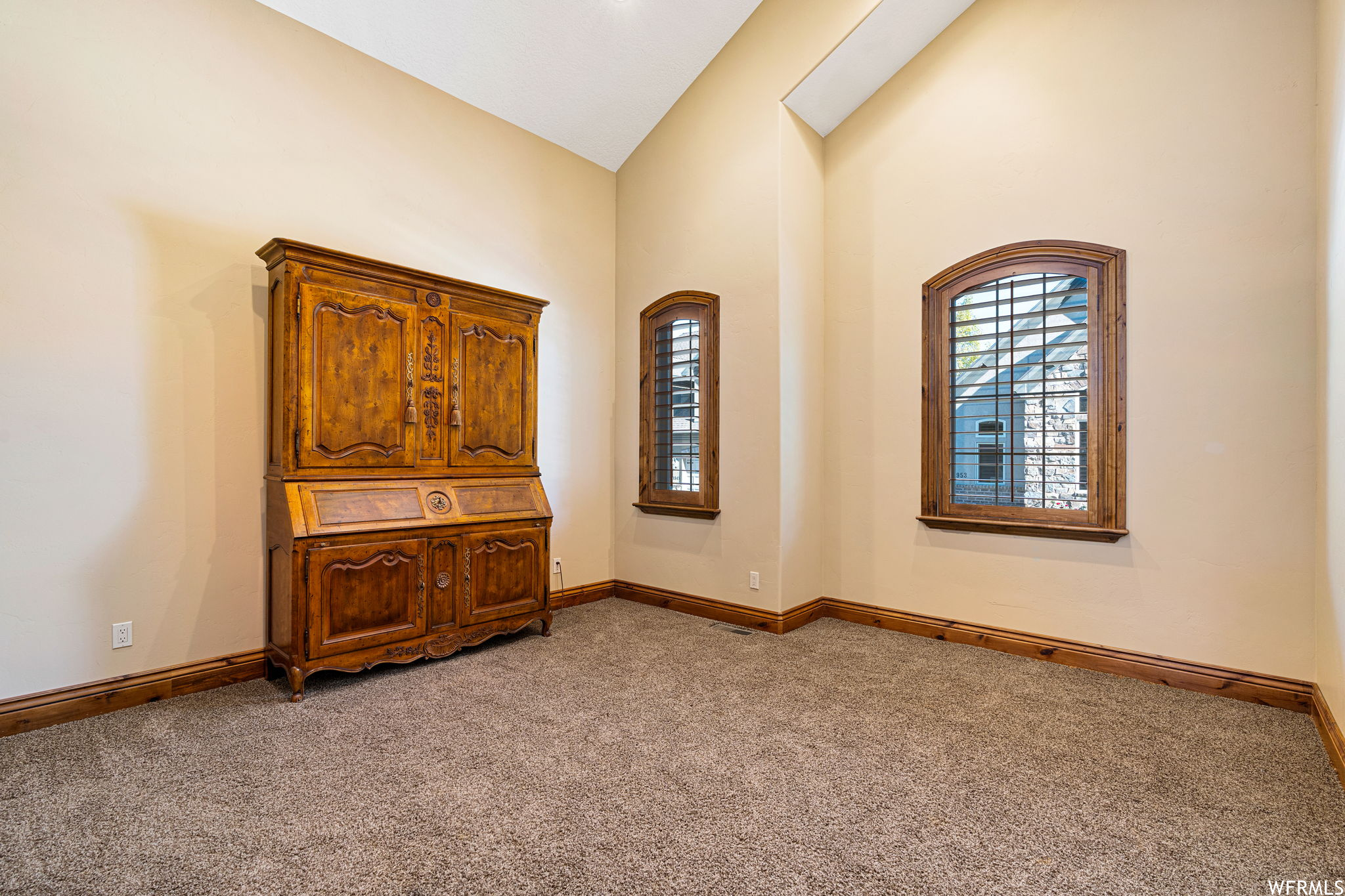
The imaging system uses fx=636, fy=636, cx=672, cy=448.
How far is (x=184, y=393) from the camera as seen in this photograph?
9.54ft

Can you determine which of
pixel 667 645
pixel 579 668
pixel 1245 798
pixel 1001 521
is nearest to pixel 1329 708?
pixel 1245 798

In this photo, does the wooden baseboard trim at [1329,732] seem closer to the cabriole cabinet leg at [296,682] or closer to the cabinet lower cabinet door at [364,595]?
the cabinet lower cabinet door at [364,595]

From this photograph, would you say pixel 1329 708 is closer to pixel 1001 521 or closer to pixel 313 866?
pixel 1001 521

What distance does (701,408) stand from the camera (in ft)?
14.1

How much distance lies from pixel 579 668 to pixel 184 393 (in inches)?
88.7

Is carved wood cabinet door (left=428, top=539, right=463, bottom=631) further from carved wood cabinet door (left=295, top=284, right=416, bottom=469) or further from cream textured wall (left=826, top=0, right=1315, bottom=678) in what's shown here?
cream textured wall (left=826, top=0, right=1315, bottom=678)

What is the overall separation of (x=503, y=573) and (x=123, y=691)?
1660mm

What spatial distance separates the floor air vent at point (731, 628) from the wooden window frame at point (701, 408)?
688 millimetres

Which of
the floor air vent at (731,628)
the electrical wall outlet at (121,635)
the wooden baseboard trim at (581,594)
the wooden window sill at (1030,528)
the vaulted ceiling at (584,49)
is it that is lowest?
the floor air vent at (731,628)

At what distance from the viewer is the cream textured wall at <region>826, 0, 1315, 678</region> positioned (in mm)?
2764

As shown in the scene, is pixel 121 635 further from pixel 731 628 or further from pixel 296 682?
pixel 731 628

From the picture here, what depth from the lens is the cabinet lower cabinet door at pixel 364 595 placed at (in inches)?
112

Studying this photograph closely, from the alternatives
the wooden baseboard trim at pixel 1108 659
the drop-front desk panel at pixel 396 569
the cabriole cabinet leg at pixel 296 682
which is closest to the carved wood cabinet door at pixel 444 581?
the drop-front desk panel at pixel 396 569

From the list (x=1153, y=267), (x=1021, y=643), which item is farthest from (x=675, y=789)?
(x=1153, y=267)
